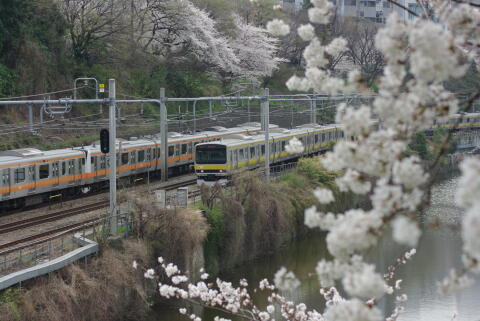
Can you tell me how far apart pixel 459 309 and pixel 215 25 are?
101 feet

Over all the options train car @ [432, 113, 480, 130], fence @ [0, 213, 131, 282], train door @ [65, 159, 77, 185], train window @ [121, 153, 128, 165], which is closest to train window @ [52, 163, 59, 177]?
train door @ [65, 159, 77, 185]

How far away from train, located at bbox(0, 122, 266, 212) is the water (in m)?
4.44

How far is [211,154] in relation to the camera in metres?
25.9

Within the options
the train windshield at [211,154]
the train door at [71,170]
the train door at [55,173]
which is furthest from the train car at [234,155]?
the train door at [55,173]

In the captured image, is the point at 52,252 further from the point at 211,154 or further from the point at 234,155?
the point at 234,155

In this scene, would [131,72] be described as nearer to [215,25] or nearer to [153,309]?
[215,25]

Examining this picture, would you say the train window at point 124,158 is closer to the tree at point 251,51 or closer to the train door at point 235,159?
the train door at point 235,159

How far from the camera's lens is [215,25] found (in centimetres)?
4494

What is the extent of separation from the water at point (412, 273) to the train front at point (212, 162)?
12.4 ft

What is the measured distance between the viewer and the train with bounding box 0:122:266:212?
20.5 metres

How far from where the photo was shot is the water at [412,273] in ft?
54.9

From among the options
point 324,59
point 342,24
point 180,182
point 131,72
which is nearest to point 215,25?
point 131,72

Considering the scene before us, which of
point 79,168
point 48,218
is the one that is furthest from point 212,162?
point 48,218

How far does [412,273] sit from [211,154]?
8.76 meters
